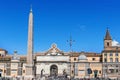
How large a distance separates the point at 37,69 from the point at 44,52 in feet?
22.8

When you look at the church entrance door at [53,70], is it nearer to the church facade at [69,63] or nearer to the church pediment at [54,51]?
the church facade at [69,63]

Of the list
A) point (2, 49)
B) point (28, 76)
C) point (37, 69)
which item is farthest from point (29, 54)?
point (2, 49)

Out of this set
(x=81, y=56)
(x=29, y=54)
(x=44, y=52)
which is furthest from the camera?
(x=44, y=52)

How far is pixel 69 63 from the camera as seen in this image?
89250mm

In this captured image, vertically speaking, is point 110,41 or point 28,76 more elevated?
point 110,41

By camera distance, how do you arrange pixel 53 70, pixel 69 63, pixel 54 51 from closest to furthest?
1. pixel 69 63
2. pixel 53 70
3. pixel 54 51

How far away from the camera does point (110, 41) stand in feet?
292

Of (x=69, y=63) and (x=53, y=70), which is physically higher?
(x=69, y=63)

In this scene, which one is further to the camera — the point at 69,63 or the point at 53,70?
the point at 53,70

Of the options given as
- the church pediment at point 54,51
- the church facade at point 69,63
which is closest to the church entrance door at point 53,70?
the church facade at point 69,63

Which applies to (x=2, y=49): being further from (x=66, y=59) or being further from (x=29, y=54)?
(x=29, y=54)

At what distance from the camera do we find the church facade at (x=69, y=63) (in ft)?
284

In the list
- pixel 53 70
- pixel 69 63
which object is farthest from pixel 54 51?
pixel 69 63

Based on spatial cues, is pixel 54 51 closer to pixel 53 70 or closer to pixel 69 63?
pixel 53 70
